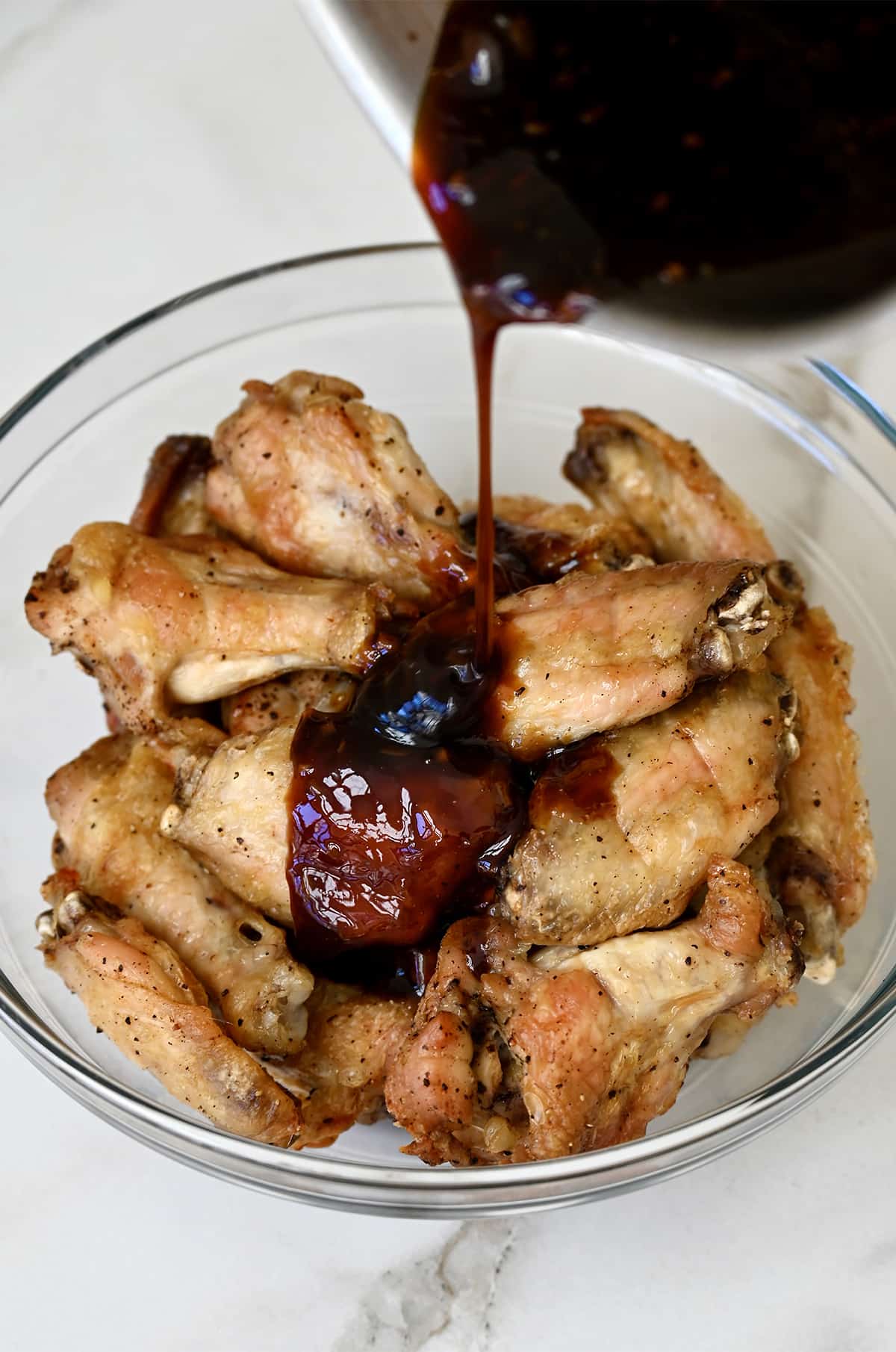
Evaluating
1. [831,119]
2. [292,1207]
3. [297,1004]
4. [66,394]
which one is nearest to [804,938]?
[297,1004]

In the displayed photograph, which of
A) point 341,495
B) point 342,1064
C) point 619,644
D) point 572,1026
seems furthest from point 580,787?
point 341,495

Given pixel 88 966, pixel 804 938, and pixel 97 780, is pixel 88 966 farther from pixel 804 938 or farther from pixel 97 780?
Answer: pixel 804 938

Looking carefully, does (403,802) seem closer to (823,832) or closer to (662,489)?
(823,832)

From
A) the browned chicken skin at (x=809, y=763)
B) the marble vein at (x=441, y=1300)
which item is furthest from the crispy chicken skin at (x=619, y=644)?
the marble vein at (x=441, y=1300)

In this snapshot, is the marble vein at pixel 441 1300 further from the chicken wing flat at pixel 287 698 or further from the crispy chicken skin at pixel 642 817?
the chicken wing flat at pixel 287 698

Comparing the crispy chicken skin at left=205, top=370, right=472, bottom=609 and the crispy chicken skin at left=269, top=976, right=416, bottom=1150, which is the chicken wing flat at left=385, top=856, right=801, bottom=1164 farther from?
the crispy chicken skin at left=205, top=370, right=472, bottom=609

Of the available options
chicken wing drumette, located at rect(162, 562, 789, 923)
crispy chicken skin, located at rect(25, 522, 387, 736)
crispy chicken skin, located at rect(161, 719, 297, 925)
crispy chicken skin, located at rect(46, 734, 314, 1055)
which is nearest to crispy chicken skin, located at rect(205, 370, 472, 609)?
crispy chicken skin, located at rect(25, 522, 387, 736)
